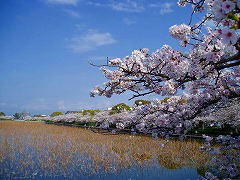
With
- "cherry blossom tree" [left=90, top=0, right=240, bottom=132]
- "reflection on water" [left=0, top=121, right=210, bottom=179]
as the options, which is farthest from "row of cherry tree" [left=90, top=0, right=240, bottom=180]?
"reflection on water" [left=0, top=121, right=210, bottom=179]

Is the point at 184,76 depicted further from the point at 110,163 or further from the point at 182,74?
the point at 110,163

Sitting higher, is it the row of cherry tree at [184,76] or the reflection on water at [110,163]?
the row of cherry tree at [184,76]

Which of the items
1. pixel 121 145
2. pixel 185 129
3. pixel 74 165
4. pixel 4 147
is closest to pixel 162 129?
pixel 185 129

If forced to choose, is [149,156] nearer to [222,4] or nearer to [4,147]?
[4,147]

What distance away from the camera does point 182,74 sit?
343cm

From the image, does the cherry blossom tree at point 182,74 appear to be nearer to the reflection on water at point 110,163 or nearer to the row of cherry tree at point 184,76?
the row of cherry tree at point 184,76

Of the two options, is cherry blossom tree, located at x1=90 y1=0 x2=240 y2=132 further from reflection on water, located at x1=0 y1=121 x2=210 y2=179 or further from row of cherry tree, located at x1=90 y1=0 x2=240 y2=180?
reflection on water, located at x1=0 y1=121 x2=210 y2=179

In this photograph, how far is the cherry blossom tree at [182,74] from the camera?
2879mm

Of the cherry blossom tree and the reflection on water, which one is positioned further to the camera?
the reflection on water

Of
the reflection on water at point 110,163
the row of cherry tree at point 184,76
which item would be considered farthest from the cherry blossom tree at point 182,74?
the reflection on water at point 110,163

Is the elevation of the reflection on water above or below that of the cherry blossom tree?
Result: below

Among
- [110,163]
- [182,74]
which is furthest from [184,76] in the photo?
[110,163]

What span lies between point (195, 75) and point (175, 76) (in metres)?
0.30

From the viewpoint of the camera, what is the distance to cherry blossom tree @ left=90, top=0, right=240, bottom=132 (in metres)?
2.88
